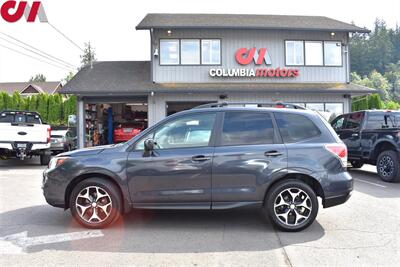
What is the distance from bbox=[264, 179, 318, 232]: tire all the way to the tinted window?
261 inches

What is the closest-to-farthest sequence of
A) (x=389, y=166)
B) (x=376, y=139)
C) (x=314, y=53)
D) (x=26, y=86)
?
(x=389, y=166)
(x=376, y=139)
(x=314, y=53)
(x=26, y=86)

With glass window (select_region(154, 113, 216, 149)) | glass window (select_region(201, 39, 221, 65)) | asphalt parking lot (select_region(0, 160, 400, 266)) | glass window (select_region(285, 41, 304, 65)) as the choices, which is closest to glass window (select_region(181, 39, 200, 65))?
glass window (select_region(201, 39, 221, 65))

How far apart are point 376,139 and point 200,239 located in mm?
7431

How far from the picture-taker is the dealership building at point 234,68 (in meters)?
17.7

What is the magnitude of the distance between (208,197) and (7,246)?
2701mm

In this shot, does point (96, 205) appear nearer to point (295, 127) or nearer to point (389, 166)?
point (295, 127)

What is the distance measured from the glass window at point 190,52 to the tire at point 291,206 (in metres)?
13.6

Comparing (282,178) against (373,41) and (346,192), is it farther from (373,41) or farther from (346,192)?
(373,41)

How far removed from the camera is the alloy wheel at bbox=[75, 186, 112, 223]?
17.9 feet

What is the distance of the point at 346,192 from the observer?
5.46 m

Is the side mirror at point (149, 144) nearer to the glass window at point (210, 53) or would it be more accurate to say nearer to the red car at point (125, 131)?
the glass window at point (210, 53)

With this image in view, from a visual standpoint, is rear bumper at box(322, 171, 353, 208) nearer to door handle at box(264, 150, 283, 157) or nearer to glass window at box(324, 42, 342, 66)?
door handle at box(264, 150, 283, 157)

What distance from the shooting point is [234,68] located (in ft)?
60.4

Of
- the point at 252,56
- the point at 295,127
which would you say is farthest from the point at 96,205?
the point at 252,56
